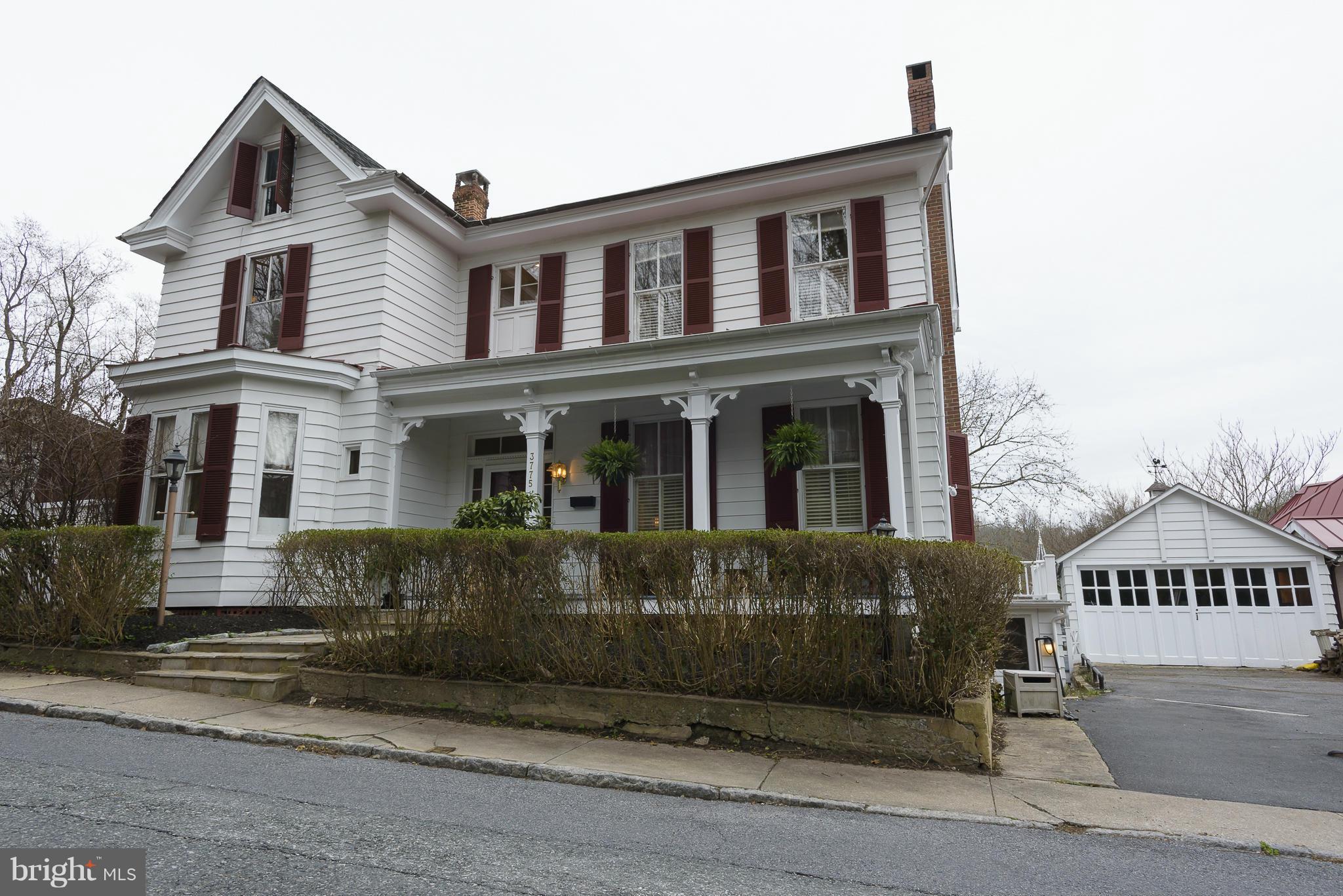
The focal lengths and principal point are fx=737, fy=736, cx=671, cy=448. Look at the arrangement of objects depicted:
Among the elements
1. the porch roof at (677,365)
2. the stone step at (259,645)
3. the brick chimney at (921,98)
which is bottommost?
the stone step at (259,645)

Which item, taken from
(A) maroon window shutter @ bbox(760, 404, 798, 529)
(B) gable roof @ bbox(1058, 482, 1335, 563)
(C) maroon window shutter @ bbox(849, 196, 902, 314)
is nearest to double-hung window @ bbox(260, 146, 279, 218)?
(A) maroon window shutter @ bbox(760, 404, 798, 529)

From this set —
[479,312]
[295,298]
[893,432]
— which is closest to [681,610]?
[893,432]

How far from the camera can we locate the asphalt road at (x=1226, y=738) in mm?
5215

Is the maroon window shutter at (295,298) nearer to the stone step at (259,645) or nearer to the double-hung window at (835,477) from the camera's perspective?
the stone step at (259,645)

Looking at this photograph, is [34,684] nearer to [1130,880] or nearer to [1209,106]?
[1130,880]

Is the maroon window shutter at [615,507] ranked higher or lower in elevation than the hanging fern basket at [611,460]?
lower

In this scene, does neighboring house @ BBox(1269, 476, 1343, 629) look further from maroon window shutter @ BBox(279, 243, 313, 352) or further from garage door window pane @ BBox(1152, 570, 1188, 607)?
maroon window shutter @ BBox(279, 243, 313, 352)

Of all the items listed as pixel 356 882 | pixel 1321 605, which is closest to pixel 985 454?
pixel 1321 605

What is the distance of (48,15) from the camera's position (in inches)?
492

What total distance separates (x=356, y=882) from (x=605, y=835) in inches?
48.6

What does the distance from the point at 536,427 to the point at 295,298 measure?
16.3 ft

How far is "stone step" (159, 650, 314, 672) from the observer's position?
7.36m

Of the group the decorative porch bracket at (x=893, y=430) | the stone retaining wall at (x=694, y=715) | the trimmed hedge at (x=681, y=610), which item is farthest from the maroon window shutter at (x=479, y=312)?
the stone retaining wall at (x=694, y=715)

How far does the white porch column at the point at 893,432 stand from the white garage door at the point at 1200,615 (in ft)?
40.2
